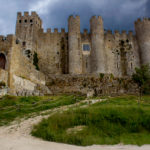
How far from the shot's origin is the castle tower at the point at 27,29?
3500 centimetres

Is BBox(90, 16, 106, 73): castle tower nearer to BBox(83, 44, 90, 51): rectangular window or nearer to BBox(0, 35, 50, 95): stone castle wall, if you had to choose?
BBox(83, 44, 90, 51): rectangular window

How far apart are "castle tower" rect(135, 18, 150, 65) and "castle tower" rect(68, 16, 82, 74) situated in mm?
13553

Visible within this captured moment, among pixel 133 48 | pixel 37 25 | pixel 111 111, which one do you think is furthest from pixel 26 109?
pixel 133 48

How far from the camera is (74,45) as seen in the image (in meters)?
35.6

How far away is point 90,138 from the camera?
7227mm

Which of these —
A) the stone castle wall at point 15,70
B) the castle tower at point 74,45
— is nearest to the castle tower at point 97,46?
the castle tower at point 74,45

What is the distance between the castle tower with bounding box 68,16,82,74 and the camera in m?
34.1

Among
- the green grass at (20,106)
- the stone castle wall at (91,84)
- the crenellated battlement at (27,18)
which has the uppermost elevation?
the crenellated battlement at (27,18)

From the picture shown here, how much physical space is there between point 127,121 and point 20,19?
34.4 metres

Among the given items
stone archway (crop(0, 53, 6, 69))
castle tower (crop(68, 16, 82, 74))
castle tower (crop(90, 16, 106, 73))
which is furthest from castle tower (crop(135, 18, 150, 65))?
stone archway (crop(0, 53, 6, 69))

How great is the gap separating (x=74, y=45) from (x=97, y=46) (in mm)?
4598

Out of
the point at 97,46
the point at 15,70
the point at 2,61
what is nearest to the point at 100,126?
the point at 15,70

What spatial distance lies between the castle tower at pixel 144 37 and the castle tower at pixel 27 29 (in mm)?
22068

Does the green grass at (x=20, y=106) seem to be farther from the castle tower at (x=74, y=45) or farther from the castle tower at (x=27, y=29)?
the castle tower at (x=27, y=29)
